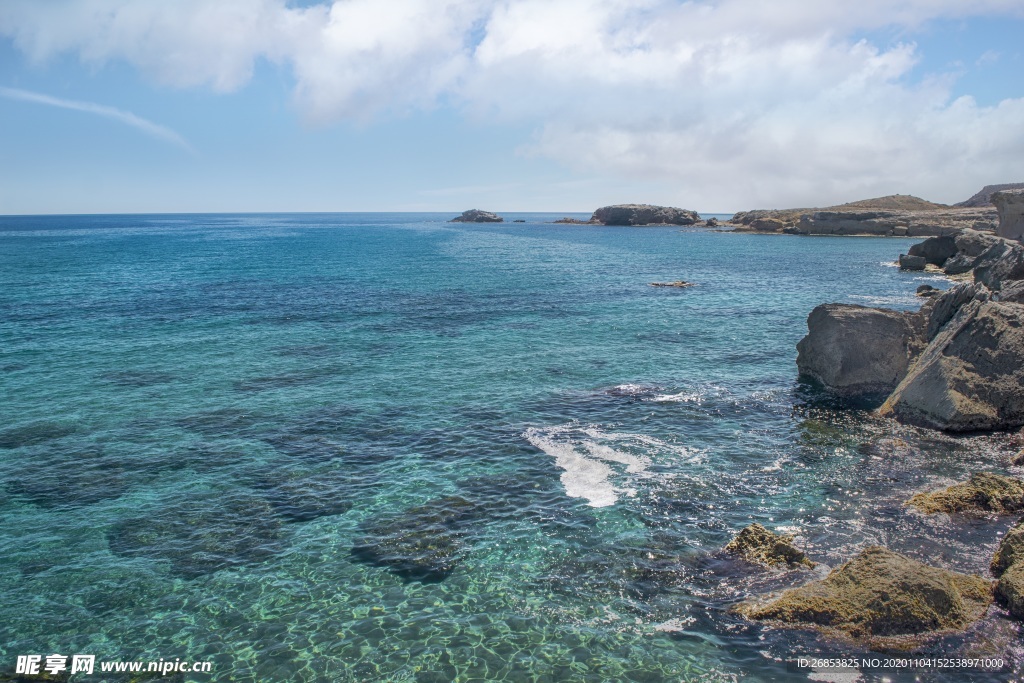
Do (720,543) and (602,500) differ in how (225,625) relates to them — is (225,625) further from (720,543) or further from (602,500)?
(720,543)

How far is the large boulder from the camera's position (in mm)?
66125

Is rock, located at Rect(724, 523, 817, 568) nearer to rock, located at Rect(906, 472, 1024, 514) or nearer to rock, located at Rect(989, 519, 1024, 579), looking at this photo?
rock, located at Rect(989, 519, 1024, 579)

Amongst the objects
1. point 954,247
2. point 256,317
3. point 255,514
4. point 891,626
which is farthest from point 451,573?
point 954,247

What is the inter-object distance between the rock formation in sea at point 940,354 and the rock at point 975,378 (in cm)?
4

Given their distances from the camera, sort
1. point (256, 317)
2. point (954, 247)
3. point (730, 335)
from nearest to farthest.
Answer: point (730, 335)
point (256, 317)
point (954, 247)

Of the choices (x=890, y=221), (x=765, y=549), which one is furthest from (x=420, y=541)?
(x=890, y=221)

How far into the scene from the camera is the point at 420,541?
19.7 m

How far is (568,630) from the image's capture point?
51.1ft

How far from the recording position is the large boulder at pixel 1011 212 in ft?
217

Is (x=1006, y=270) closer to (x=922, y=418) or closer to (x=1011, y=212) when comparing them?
(x=922, y=418)

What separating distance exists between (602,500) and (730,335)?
3056 centimetres

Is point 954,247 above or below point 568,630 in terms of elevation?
above

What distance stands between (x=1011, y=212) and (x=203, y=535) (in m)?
80.9

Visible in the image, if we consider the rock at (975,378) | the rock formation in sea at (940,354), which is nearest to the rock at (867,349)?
the rock formation in sea at (940,354)
